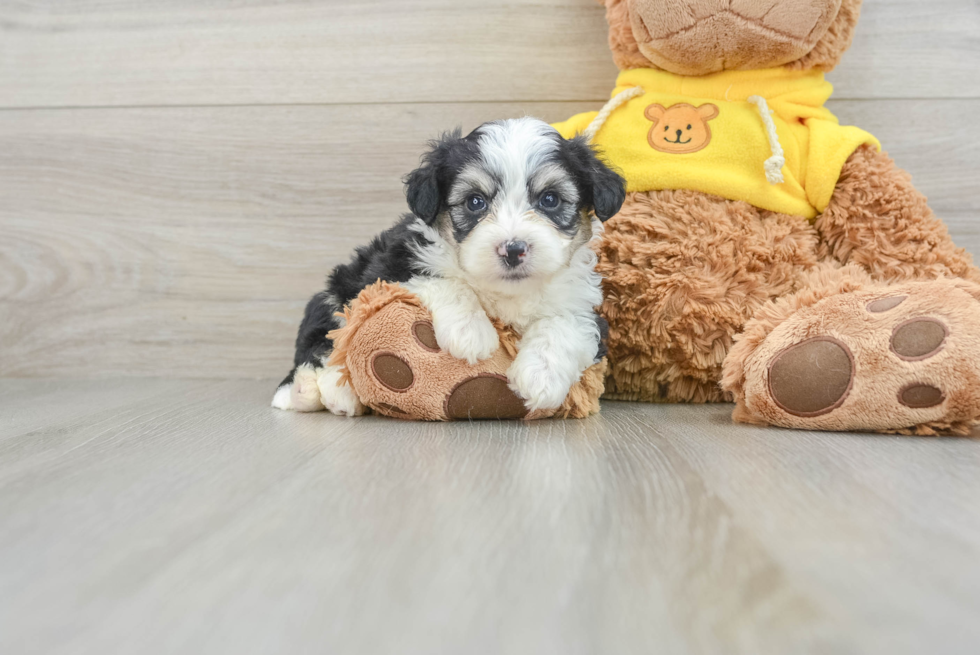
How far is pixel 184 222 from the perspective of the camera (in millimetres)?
2271

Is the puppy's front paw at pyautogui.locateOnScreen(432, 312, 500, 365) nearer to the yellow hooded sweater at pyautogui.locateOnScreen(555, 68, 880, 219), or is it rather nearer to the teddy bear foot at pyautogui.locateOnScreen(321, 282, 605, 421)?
the teddy bear foot at pyautogui.locateOnScreen(321, 282, 605, 421)

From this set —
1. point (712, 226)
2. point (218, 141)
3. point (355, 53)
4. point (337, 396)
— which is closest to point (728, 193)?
point (712, 226)

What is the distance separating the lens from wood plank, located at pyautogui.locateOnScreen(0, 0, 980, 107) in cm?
207

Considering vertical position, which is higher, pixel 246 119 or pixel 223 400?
pixel 246 119

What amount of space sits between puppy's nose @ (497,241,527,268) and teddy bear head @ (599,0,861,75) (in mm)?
719

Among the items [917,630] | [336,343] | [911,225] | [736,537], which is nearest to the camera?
[917,630]

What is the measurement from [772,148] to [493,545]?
1.29 meters

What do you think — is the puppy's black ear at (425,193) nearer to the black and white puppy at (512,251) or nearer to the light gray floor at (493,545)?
the black and white puppy at (512,251)

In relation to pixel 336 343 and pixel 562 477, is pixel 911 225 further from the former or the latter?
pixel 336 343

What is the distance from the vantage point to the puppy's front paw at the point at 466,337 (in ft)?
4.56

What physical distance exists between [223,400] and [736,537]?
57.1 inches

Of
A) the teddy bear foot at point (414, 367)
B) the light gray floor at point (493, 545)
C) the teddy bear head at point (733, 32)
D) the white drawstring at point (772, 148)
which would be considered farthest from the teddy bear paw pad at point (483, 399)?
the teddy bear head at point (733, 32)

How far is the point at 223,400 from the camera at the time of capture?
1.86 meters

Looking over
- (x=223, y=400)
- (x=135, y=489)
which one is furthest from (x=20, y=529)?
(x=223, y=400)
